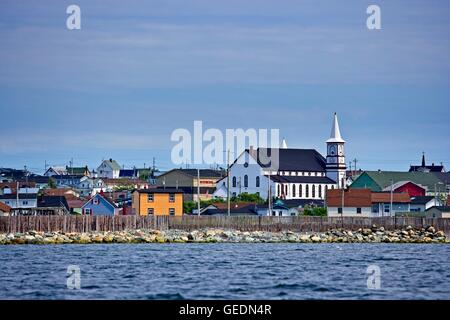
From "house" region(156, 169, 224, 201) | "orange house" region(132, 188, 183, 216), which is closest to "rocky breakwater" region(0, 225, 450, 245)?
"orange house" region(132, 188, 183, 216)

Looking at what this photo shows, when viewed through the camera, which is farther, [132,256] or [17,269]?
[132,256]

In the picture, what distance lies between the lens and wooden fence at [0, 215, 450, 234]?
8081 cm

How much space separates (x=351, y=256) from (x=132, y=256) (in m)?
11.7

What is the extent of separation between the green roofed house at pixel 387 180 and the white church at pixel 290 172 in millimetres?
7426

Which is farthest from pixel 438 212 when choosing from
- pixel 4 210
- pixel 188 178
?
pixel 188 178

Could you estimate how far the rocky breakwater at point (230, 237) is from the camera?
2896 inches

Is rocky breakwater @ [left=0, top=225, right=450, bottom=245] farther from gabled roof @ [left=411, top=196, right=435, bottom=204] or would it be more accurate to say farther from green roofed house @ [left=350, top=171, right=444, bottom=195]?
green roofed house @ [left=350, top=171, right=444, bottom=195]

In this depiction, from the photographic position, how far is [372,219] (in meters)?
89.2

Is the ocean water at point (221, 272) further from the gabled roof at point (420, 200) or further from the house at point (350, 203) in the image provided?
the gabled roof at point (420, 200)
